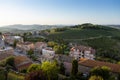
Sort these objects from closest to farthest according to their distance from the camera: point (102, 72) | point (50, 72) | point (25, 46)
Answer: point (50, 72)
point (102, 72)
point (25, 46)

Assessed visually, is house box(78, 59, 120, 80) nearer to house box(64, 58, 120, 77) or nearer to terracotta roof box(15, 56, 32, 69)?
house box(64, 58, 120, 77)

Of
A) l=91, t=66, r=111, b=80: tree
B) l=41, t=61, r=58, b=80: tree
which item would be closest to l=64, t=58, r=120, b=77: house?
l=91, t=66, r=111, b=80: tree

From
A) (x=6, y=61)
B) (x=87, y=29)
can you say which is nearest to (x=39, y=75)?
(x=6, y=61)

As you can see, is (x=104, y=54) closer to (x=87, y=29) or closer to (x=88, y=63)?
(x=88, y=63)

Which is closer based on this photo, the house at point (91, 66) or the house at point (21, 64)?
the house at point (91, 66)

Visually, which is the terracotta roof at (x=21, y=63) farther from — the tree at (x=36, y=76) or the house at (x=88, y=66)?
the tree at (x=36, y=76)

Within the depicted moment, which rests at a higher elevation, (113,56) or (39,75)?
(39,75)

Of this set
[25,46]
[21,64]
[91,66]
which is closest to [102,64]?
[91,66]

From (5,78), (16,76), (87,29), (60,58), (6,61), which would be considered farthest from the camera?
(87,29)

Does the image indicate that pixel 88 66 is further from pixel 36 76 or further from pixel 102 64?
pixel 36 76

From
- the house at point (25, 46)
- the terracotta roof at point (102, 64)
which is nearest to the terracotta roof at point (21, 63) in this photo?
the terracotta roof at point (102, 64)

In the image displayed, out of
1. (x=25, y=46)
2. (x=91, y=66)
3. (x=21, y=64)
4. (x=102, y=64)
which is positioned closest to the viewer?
(x=91, y=66)
